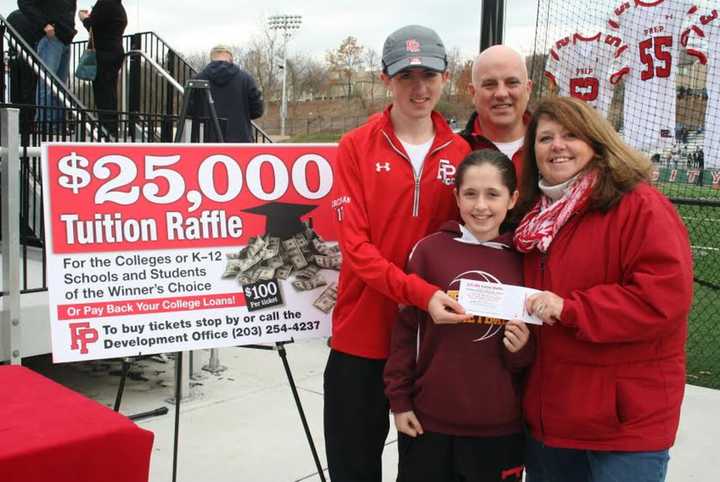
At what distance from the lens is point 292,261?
312 centimetres

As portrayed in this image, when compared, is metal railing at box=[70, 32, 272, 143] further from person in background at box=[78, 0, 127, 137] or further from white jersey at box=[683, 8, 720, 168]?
white jersey at box=[683, 8, 720, 168]

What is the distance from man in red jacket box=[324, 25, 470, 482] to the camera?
8.26ft

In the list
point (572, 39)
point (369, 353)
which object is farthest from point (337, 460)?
point (572, 39)

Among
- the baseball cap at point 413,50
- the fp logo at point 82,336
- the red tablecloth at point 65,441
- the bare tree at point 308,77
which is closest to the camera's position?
the red tablecloth at point 65,441

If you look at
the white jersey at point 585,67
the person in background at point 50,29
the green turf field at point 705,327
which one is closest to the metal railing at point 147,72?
the person in background at point 50,29

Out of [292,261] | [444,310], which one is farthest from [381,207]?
[292,261]

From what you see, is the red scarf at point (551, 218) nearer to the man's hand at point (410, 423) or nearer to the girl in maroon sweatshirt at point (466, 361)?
the girl in maroon sweatshirt at point (466, 361)

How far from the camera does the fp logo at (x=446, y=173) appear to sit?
2.55m

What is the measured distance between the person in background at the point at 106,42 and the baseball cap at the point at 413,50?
6.02 metres

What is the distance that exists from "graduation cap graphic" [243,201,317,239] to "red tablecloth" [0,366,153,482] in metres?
1.11

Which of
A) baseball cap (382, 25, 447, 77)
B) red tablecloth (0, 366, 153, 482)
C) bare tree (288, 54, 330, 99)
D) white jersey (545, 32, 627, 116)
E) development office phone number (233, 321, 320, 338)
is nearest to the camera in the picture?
red tablecloth (0, 366, 153, 482)

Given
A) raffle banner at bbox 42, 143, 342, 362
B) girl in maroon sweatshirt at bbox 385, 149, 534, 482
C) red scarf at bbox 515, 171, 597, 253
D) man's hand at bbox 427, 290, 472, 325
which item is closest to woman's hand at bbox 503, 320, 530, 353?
girl in maroon sweatshirt at bbox 385, 149, 534, 482

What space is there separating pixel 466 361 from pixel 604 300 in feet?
1.55

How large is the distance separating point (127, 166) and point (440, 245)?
135cm
